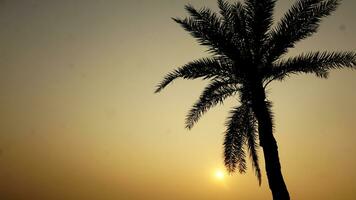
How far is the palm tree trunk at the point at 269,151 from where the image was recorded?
1250 centimetres

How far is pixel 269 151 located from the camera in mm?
12961

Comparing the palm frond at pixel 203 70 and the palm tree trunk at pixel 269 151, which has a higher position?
the palm frond at pixel 203 70

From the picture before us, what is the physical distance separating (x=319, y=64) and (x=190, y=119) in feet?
18.1

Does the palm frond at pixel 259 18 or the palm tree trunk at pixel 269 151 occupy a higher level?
the palm frond at pixel 259 18

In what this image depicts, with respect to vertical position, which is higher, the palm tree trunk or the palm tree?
the palm tree

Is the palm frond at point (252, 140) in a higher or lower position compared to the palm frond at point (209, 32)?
lower

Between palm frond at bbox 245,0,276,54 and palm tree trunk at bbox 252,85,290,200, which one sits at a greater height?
palm frond at bbox 245,0,276,54

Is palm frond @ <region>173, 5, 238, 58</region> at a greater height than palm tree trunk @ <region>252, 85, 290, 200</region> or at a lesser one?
greater

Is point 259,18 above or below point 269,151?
above

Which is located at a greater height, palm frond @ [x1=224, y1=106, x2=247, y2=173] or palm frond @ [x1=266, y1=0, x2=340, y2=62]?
palm frond @ [x1=266, y1=0, x2=340, y2=62]

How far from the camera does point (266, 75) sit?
14.0m

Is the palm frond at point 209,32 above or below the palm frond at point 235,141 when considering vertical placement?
above

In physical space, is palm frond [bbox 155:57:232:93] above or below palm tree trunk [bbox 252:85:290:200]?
above

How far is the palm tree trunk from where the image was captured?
1250cm
